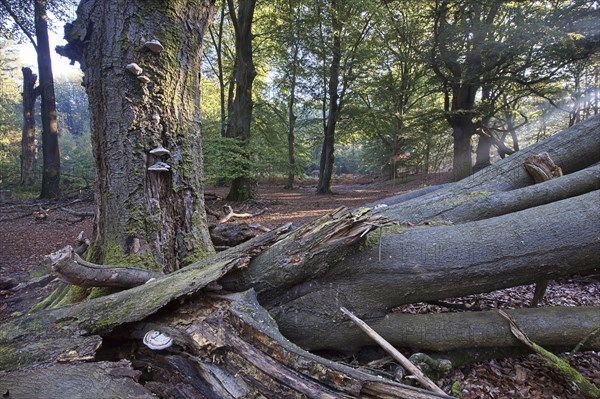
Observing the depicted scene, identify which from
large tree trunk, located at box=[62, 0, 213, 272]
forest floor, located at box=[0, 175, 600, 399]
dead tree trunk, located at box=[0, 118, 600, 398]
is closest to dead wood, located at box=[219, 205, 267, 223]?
forest floor, located at box=[0, 175, 600, 399]

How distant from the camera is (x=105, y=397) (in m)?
1.36

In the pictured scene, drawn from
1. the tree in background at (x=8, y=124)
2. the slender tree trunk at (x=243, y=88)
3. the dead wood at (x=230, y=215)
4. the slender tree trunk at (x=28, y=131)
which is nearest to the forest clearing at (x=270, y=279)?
the dead wood at (x=230, y=215)

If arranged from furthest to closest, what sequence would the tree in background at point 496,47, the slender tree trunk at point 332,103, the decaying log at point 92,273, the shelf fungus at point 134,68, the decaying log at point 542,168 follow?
the slender tree trunk at point 332,103
the tree in background at point 496,47
the decaying log at point 542,168
the shelf fungus at point 134,68
the decaying log at point 92,273

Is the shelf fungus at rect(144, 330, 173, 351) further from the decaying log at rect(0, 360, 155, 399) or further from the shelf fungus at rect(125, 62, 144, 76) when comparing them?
the shelf fungus at rect(125, 62, 144, 76)

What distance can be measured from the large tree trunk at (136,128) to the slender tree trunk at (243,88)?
8.03 metres

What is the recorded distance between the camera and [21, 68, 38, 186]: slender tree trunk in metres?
14.5

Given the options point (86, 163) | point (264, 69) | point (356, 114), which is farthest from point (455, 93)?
point (86, 163)

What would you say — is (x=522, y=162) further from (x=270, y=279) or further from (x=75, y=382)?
(x=75, y=382)

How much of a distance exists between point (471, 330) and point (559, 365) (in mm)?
465

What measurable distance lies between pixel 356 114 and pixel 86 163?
18.8 m

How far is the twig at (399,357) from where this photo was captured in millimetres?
1576

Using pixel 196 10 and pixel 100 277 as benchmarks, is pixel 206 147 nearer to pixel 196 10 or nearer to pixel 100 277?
pixel 196 10

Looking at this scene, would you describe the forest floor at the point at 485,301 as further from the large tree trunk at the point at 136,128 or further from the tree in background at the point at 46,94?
the tree in background at the point at 46,94

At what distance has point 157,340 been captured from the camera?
5.46ft
